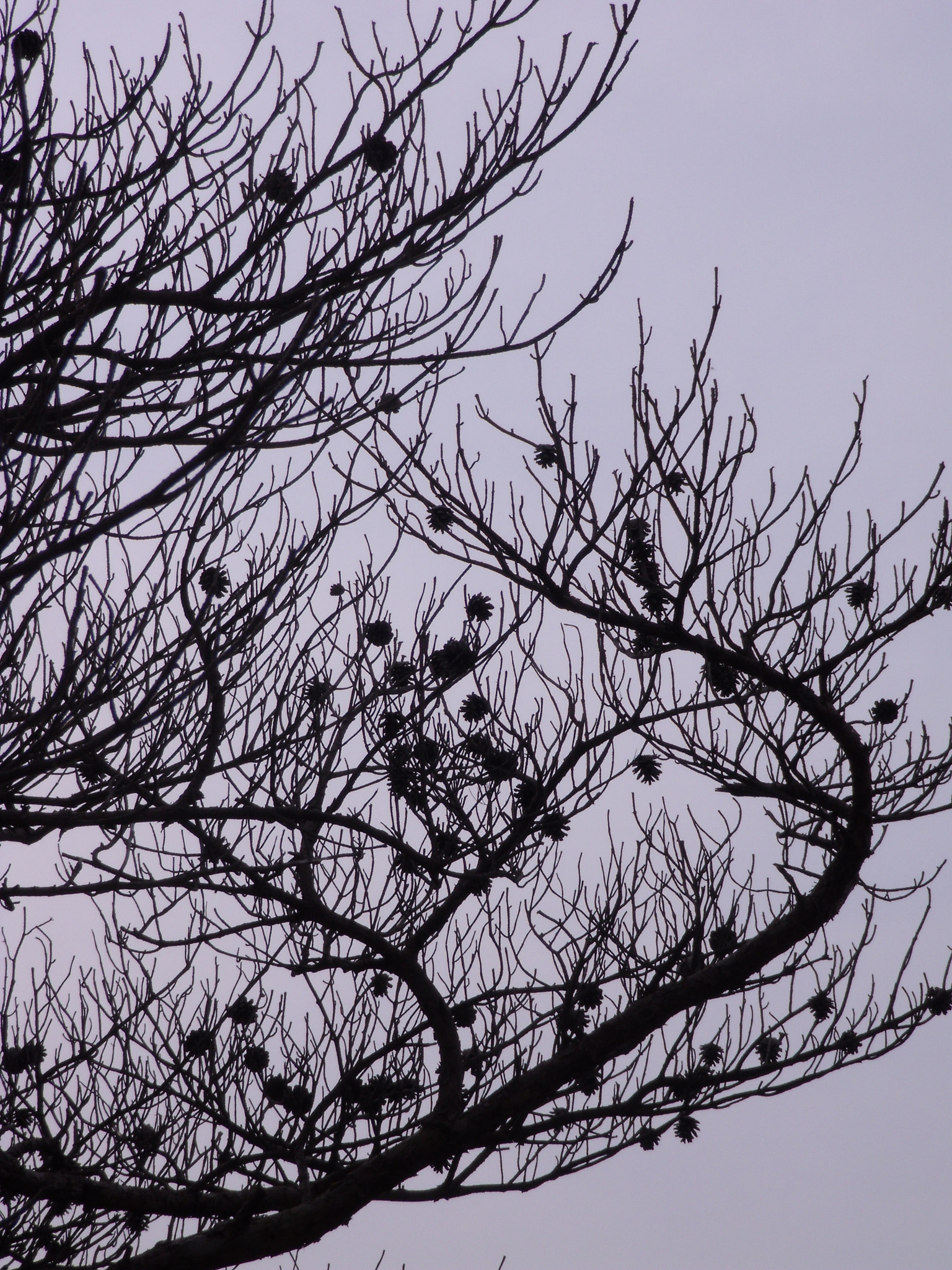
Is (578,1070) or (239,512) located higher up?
(239,512)

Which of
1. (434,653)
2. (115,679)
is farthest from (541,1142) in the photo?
(115,679)

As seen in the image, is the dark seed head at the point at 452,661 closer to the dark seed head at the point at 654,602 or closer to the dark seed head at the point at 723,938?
the dark seed head at the point at 654,602

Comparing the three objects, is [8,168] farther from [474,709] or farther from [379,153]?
[474,709]

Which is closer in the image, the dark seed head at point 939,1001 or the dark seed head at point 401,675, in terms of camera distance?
the dark seed head at point 401,675

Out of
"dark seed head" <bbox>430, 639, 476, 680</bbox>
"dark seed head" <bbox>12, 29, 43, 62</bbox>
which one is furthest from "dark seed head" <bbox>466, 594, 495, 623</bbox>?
"dark seed head" <bbox>12, 29, 43, 62</bbox>

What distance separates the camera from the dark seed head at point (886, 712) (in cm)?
515

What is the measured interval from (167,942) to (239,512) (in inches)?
84.3

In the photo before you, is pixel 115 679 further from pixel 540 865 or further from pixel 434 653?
pixel 540 865

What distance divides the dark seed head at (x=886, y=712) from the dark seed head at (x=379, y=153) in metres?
3.33

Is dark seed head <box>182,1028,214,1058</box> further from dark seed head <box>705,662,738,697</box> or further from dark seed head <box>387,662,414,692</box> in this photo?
dark seed head <box>705,662,738,697</box>

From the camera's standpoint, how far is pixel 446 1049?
219 inches

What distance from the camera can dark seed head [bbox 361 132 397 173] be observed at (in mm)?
3947

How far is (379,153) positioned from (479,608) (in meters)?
2.18

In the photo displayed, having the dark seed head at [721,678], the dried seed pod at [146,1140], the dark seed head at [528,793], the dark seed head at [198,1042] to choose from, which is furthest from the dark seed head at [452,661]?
the dried seed pod at [146,1140]
